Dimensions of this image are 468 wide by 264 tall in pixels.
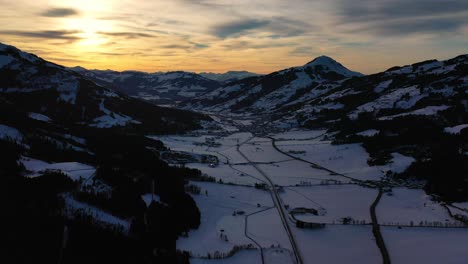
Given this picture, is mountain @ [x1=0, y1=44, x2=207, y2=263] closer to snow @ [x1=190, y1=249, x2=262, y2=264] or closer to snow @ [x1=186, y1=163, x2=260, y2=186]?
snow @ [x1=190, y1=249, x2=262, y2=264]

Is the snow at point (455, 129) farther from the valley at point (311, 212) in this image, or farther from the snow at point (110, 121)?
the snow at point (110, 121)

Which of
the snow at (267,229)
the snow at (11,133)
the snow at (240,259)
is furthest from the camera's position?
the snow at (11,133)

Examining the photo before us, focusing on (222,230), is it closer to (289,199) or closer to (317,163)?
(289,199)

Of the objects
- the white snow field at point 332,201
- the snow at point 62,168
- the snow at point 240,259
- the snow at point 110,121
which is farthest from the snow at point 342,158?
the snow at point 110,121

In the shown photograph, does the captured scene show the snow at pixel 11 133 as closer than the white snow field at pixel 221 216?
No

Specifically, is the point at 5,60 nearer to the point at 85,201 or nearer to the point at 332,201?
the point at 85,201

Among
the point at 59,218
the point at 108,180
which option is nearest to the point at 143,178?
the point at 108,180

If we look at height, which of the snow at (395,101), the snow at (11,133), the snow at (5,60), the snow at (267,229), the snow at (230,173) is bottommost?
the snow at (267,229)
